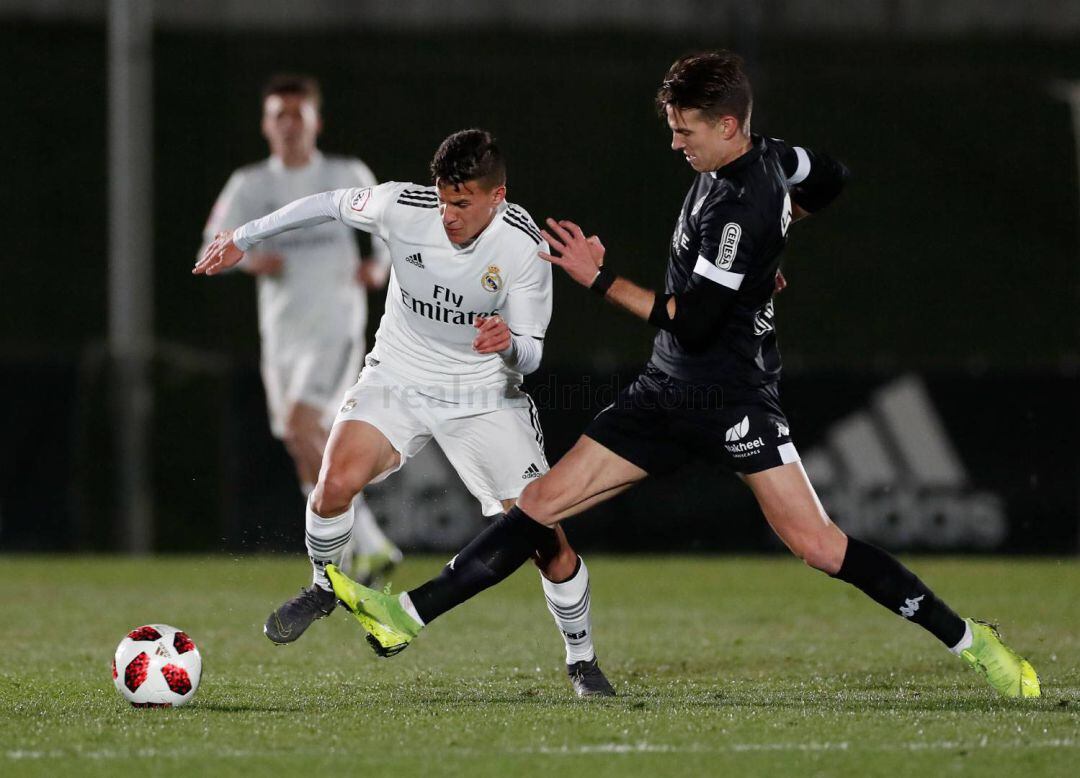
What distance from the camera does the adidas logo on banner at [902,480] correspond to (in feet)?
41.3

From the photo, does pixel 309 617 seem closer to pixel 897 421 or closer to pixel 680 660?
pixel 680 660

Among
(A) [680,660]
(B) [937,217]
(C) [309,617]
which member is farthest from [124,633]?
(B) [937,217]

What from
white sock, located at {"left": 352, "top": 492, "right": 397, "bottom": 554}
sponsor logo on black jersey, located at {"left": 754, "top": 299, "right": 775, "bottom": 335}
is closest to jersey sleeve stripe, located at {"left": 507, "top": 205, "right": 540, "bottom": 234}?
sponsor logo on black jersey, located at {"left": 754, "top": 299, "right": 775, "bottom": 335}

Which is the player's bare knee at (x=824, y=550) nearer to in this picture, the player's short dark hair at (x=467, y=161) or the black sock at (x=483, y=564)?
the black sock at (x=483, y=564)

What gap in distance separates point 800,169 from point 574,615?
70.5 inches

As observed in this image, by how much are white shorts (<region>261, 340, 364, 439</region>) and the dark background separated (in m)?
6.23

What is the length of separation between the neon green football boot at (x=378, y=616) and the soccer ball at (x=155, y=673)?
21.3 inches

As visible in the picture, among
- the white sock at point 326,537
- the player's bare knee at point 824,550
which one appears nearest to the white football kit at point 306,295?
the white sock at point 326,537

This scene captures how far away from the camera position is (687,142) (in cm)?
554

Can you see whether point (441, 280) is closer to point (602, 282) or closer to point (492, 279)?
point (492, 279)

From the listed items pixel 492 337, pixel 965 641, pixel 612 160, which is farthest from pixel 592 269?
pixel 612 160

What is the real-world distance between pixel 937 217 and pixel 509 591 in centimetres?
1010

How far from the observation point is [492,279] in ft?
19.6

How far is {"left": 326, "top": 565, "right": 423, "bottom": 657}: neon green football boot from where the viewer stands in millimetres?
5453
